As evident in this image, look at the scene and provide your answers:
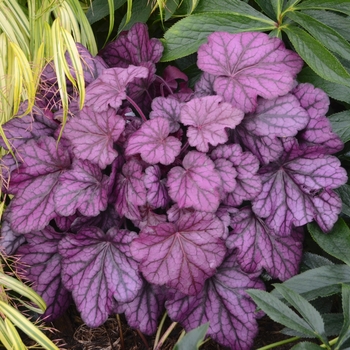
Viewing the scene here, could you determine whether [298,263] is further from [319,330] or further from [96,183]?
[96,183]

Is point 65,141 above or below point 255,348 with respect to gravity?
above

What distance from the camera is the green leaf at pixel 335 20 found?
47.4 inches

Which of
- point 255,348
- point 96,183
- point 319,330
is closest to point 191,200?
point 96,183

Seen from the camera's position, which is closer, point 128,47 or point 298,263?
point 298,263

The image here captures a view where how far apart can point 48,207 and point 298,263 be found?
0.57 meters

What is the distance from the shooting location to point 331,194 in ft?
3.50

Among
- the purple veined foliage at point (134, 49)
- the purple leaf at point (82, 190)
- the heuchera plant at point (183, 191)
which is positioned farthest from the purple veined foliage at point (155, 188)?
the purple veined foliage at point (134, 49)

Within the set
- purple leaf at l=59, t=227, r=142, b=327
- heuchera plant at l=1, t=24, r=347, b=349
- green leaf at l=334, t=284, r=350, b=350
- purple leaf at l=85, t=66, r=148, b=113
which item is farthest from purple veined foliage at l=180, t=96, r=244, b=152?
green leaf at l=334, t=284, r=350, b=350

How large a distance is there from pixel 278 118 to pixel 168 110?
0.25 m

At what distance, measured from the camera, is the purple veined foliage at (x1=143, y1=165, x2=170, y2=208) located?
1036 mm

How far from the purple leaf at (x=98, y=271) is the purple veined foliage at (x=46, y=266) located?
0.06m

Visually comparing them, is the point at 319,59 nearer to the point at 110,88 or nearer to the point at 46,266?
the point at 110,88

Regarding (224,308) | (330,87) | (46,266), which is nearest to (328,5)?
(330,87)

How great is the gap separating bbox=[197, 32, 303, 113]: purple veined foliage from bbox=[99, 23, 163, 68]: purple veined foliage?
0.14 m
